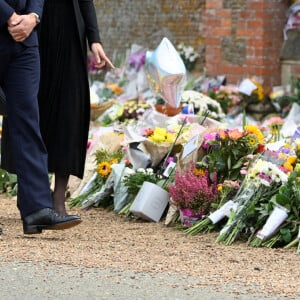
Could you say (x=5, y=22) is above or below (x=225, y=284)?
above

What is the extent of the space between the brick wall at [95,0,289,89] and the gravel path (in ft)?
17.0

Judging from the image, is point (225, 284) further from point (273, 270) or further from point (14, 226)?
point (14, 226)

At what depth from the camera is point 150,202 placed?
717cm

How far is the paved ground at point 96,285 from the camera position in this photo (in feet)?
16.4

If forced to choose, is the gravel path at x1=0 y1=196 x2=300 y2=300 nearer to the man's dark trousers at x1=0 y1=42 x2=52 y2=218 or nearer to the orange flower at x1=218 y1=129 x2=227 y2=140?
the man's dark trousers at x1=0 y1=42 x2=52 y2=218

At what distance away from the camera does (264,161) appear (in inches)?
265

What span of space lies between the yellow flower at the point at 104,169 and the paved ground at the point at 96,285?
2332 mm

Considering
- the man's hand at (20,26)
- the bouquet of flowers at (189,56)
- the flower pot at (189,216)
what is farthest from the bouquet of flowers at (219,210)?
the bouquet of flowers at (189,56)

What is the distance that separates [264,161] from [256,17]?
17.1 feet

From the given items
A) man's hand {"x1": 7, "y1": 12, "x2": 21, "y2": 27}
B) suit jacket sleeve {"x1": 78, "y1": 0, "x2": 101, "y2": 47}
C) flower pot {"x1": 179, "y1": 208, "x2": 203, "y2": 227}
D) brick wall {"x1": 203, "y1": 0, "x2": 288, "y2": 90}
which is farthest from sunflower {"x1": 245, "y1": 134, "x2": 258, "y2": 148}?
brick wall {"x1": 203, "y1": 0, "x2": 288, "y2": 90}

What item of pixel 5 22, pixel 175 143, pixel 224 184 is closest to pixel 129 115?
pixel 175 143

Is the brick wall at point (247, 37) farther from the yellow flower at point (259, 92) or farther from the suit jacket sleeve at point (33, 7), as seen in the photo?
the suit jacket sleeve at point (33, 7)

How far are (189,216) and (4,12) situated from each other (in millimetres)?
1767

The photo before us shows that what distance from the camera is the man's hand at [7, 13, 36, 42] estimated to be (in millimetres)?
5977
